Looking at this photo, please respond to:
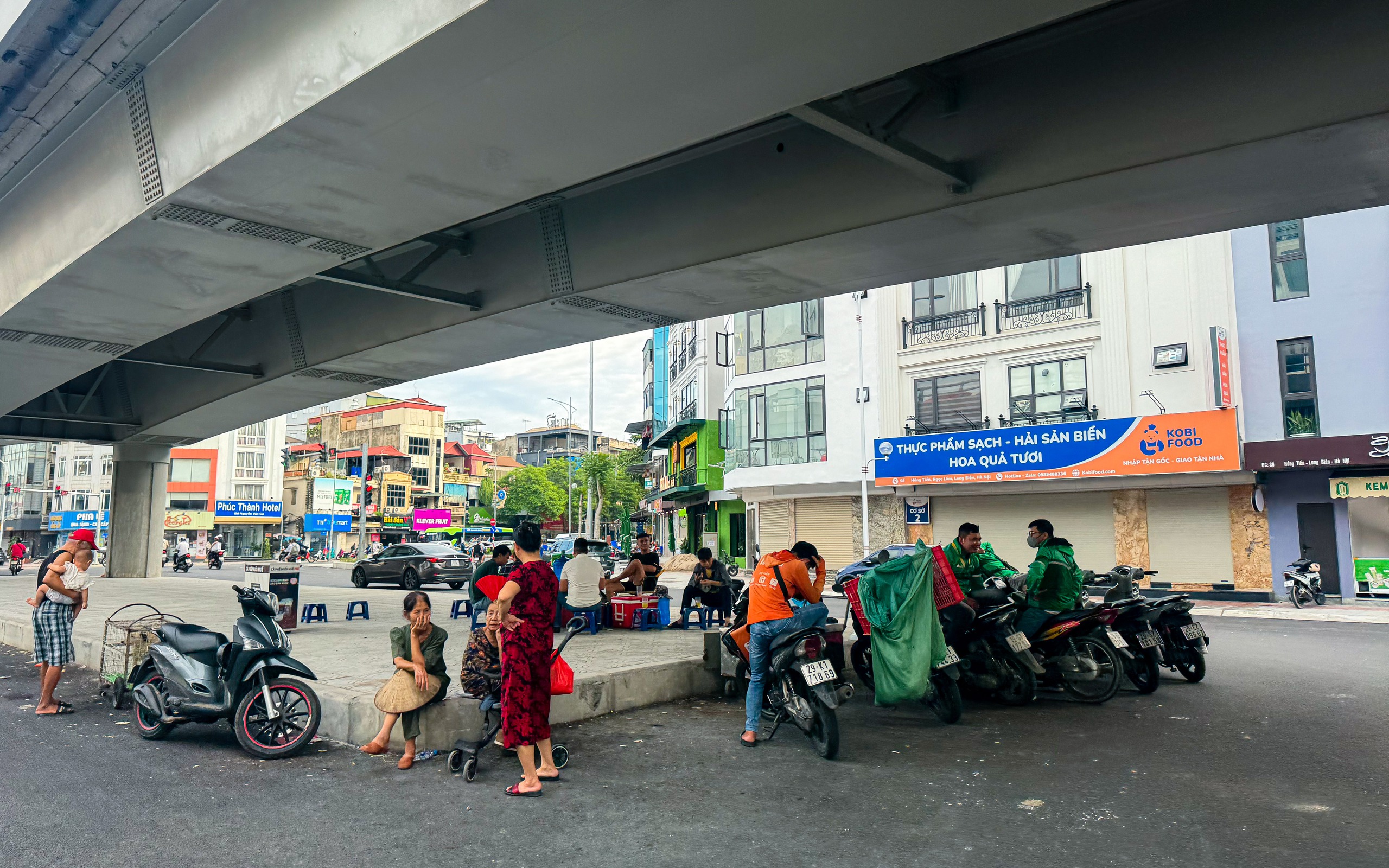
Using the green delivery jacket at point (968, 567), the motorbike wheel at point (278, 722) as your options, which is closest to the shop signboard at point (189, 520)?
the motorbike wheel at point (278, 722)

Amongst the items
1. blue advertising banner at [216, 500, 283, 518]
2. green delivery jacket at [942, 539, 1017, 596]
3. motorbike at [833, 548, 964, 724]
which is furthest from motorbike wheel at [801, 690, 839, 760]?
blue advertising banner at [216, 500, 283, 518]

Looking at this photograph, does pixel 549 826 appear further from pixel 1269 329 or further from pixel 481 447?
pixel 481 447

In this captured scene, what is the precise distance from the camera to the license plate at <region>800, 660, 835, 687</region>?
6547 millimetres

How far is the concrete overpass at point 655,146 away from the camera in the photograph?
5.39 m

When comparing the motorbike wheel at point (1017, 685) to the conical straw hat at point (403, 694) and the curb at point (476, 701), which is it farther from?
the conical straw hat at point (403, 694)

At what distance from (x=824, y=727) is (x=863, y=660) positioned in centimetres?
309

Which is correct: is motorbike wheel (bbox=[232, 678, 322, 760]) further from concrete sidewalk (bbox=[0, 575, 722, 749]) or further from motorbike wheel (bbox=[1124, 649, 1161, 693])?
motorbike wheel (bbox=[1124, 649, 1161, 693])

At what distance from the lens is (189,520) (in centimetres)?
6606

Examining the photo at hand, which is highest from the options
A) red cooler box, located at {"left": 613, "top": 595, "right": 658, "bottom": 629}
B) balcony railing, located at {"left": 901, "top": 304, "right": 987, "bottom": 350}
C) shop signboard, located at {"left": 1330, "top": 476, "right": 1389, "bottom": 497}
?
balcony railing, located at {"left": 901, "top": 304, "right": 987, "bottom": 350}

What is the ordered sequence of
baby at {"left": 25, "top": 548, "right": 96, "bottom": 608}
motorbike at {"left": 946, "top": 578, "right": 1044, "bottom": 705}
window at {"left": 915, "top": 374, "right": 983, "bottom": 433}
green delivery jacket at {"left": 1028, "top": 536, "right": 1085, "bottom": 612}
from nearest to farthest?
baby at {"left": 25, "top": 548, "right": 96, "bottom": 608}
motorbike at {"left": 946, "top": 578, "right": 1044, "bottom": 705}
green delivery jacket at {"left": 1028, "top": 536, "right": 1085, "bottom": 612}
window at {"left": 915, "top": 374, "right": 983, "bottom": 433}

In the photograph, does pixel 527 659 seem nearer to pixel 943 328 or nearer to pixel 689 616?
pixel 689 616

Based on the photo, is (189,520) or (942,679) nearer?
(942,679)

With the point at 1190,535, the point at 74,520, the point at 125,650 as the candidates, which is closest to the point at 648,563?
the point at 125,650

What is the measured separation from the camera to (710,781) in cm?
604
